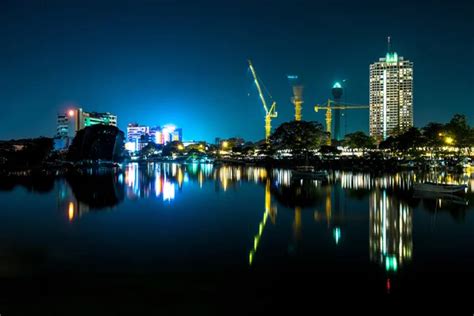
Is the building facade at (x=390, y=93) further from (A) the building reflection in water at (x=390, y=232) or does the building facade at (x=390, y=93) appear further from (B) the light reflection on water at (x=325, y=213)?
(A) the building reflection in water at (x=390, y=232)

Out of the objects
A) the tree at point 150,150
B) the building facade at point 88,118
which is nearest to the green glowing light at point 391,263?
the building facade at point 88,118

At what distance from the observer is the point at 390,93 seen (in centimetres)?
15875

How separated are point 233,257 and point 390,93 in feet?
526

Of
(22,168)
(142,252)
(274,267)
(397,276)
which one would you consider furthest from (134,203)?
(22,168)

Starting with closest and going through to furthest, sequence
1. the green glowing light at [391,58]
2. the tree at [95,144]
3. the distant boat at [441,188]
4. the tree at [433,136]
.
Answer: the distant boat at [441,188]
the tree at [433,136]
the tree at [95,144]
the green glowing light at [391,58]

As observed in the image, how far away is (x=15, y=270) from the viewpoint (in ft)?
35.6

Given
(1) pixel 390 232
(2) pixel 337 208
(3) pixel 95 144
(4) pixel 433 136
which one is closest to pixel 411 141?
(4) pixel 433 136

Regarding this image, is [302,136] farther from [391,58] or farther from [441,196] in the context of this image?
[391,58]

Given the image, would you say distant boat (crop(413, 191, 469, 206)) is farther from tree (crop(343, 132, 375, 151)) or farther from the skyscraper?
the skyscraper

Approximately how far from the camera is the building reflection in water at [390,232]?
465 inches

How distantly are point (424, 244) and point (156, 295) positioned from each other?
899 cm

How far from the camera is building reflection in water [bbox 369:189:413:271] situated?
11.8 metres

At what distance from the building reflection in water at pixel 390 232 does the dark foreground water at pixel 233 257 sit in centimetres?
4

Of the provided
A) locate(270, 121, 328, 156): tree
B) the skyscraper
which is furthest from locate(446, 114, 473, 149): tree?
the skyscraper
